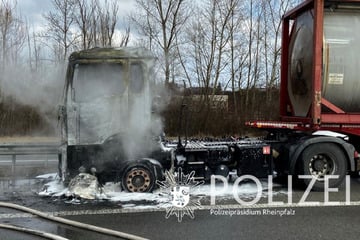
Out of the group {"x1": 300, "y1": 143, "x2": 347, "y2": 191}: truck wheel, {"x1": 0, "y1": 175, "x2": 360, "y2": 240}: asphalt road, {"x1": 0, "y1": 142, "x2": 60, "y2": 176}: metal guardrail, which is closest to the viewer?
{"x1": 0, "y1": 175, "x2": 360, "y2": 240}: asphalt road

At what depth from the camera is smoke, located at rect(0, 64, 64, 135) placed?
8.32 metres

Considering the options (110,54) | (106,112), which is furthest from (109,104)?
(110,54)

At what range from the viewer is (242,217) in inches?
247

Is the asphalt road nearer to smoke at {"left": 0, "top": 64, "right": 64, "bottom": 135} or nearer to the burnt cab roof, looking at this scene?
smoke at {"left": 0, "top": 64, "right": 64, "bottom": 135}

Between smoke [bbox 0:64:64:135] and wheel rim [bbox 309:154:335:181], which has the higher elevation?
smoke [bbox 0:64:64:135]

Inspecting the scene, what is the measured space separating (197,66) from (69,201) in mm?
20542

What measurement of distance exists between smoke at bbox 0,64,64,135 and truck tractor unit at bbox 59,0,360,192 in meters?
0.86

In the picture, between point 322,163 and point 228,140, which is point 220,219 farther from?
point 228,140

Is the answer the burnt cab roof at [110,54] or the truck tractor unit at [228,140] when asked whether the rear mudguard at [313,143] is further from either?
the burnt cab roof at [110,54]

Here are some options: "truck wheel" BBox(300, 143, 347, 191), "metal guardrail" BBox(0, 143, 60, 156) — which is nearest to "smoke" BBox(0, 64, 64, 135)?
"metal guardrail" BBox(0, 143, 60, 156)

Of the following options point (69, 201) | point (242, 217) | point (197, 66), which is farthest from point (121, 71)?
point (197, 66)

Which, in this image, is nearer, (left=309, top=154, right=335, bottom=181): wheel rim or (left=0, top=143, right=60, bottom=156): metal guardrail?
(left=309, top=154, right=335, bottom=181): wheel rim

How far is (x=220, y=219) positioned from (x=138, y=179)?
194 centimetres

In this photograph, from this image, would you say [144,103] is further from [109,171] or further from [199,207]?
[199,207]
